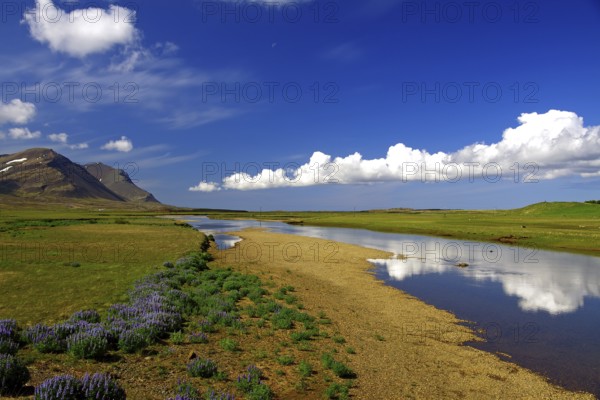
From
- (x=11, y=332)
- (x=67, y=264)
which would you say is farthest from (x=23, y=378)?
(x=67, y=264)

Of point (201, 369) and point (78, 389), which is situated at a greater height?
point (78, 389)

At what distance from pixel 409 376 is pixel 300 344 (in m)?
4.53

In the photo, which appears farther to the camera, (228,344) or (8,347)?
(228,344)

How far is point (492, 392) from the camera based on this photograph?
12.4m

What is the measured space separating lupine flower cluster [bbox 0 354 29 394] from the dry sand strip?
9.02 metres

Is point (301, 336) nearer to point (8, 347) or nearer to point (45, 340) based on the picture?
point (45, 340)

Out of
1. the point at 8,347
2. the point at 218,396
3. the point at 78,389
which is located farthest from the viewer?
the point at 8,347

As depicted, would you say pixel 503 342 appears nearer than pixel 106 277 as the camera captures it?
Yes

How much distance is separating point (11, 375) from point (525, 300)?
92.8 feet

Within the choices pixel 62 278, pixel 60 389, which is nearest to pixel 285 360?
pixel 60 389

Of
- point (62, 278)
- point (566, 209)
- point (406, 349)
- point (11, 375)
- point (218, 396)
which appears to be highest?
point (566, 209)

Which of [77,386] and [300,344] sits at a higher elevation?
[77,386]

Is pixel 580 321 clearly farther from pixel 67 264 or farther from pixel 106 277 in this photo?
pixel 67 264

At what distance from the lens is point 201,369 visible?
35.8 ft
